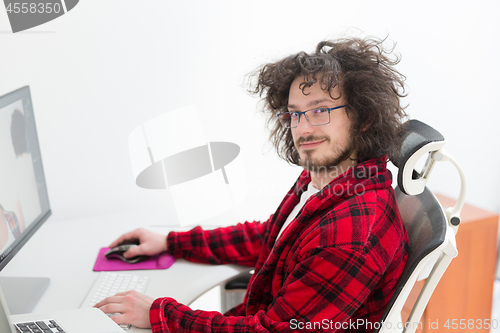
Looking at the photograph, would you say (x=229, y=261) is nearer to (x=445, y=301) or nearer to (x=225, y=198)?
(x=225, y=198)

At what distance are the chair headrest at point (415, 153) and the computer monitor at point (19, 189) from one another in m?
0.88

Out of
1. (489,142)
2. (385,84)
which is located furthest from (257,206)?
(489,142)

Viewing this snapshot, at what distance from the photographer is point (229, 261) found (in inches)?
49.9

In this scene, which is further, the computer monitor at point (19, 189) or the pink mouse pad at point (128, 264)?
the pink mouse pad at point (128, 264)

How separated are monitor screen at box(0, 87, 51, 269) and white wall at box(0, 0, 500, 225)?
31 cm

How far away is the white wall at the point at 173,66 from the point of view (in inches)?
56.4

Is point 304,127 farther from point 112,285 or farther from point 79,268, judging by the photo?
point 79,268

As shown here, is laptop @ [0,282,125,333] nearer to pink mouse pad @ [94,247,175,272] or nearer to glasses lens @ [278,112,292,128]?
pink mouse pad @ [94,247,175,272]

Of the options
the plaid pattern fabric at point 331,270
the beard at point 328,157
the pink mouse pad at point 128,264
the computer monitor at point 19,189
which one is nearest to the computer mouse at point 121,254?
the pink mouse pad at point 128,264

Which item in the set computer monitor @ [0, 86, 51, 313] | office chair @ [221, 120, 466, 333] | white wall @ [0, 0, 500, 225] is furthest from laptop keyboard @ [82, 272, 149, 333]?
office chair @ [221, 120, 466, 333]

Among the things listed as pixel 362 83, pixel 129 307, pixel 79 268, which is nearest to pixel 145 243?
pixel 79 268

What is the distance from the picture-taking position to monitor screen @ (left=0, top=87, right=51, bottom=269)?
1003 millimetres

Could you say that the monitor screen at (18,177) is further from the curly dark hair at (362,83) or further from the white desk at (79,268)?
the curly dark hair at (362,83)

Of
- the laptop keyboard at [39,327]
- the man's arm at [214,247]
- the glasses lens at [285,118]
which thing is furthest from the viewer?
the man's arm at [214,247]
